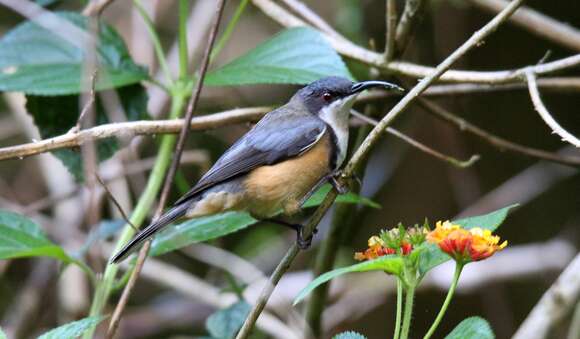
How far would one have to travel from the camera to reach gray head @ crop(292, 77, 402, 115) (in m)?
3.40

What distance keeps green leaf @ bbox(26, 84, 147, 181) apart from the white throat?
2.75 ft

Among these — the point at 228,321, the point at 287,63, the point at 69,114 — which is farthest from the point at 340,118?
the point at 69,114

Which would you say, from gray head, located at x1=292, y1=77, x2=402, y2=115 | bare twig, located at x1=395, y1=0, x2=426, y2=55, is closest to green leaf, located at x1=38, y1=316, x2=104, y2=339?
gray head, located at x1=292, y1=77, x2=402, y2=115

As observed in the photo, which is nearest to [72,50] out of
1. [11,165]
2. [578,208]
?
[11,165]

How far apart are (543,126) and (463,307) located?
1474mm

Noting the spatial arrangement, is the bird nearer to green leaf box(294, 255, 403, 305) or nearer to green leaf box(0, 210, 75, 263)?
green leaf box(0, 210, 75, 263)

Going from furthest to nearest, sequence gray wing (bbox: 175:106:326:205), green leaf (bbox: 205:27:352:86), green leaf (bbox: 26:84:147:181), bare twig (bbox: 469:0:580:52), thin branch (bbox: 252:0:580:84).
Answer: bare twig (bbox: 469:0:580:52) → green leaf (bbox: 26:84:147:181) → gray wing (bbox: 175:106:326:205) → green leaf (bbox: 205:27:352:86) → thin branch (bbox: 252:0:580:84)

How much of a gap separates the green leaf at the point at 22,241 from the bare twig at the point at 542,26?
7.54ft

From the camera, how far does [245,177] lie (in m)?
3.38

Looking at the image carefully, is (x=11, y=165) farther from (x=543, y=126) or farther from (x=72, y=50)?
(x=543, y=126)

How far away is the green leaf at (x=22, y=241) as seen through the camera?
8.50 feet

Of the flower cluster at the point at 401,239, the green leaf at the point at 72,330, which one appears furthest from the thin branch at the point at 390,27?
the green leaf at the point at 72,330

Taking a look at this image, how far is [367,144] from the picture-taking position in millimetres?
2301

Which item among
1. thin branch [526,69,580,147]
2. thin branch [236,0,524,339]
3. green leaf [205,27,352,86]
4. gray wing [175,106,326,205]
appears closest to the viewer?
thin branch [236,0,524,339]
